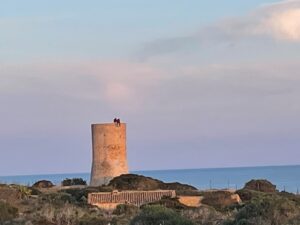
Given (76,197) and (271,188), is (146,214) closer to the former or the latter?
(76,197)

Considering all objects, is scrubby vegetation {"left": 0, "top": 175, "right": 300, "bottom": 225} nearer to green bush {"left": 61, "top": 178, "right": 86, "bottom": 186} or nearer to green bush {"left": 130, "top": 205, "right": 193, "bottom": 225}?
green bush {"left": 130, "top": 205, "right": 193, "bottom": 225}

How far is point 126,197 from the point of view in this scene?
36.6 meters

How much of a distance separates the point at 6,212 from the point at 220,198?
12.7 meters

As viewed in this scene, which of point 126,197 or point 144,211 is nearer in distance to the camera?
point 144,211

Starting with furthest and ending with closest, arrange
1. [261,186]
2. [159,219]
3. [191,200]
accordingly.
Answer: [261,186] → [191,200] → [159,219]

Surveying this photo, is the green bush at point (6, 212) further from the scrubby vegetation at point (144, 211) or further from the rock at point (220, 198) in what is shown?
the rock at point (220, 198)

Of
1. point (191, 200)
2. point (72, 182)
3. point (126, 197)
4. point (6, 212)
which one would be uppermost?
point (72, 182)

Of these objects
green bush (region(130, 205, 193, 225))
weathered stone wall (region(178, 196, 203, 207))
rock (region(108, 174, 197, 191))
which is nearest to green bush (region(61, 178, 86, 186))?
rock (region(108, 174, 197, 191))

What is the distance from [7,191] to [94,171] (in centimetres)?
1106

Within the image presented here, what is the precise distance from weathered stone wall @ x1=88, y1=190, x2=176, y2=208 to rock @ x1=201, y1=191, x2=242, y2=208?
1.45 metres

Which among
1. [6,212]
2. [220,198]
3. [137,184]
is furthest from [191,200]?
[6,212]

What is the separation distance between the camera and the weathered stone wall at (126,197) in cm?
3562

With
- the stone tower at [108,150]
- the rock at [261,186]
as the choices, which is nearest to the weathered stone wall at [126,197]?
the stone tower at [108,150]

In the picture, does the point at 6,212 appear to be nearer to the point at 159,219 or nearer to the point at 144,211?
the point at 144,211
